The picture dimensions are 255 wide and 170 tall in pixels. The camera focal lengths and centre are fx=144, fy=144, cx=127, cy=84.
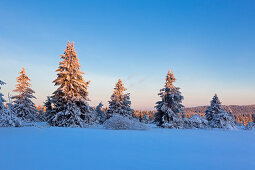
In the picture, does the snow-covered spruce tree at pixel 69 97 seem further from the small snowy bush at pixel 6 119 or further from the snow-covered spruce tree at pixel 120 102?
the snow-covered spruce tree at pixel 120 102

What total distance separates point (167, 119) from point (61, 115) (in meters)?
12.3

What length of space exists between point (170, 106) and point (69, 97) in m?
12.1

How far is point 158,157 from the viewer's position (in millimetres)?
3391

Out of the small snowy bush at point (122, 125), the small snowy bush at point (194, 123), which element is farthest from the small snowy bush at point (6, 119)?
the small snowy bush at point (194, 123)

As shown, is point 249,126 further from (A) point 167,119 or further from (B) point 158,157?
(B) point 158,157

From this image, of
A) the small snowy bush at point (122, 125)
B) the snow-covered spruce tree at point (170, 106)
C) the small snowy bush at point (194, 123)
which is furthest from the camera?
the small snowy bush at point (194, 123)

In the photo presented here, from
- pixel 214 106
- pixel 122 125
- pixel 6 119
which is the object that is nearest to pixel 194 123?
pixel 214 106

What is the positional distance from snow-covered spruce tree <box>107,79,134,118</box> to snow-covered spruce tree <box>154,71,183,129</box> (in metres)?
8.30

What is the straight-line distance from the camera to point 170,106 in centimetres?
1841

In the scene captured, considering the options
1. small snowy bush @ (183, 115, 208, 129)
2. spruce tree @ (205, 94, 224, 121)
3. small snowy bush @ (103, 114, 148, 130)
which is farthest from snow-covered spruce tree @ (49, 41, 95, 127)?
spruce tree @ (205, 94, 224, 121)

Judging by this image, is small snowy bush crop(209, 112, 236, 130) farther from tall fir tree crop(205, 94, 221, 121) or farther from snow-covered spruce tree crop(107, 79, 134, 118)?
snow-covered spruce tree crop(107, 79, 134, 118)

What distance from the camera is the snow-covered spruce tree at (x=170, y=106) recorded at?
17.6 metres

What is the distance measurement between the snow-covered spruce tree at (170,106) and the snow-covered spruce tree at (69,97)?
8.66 m

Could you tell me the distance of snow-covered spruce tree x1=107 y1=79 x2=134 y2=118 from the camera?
25744 mm
